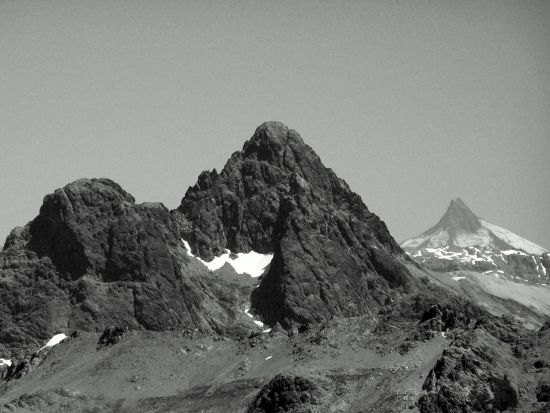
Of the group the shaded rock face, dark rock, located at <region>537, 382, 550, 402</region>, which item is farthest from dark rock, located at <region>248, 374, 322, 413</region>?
dark rock, located at <region>537, 382, 550, 402</region>

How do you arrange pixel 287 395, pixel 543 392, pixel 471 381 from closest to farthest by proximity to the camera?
pixel 543 392
pixel 471 381
pixel 287 395

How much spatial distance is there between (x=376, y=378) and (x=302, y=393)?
1262 cm

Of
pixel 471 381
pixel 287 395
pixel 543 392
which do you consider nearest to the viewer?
pixel 543 392

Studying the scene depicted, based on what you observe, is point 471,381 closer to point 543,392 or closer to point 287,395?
point 543,392

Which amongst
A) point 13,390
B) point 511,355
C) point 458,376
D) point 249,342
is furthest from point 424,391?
point 13,390

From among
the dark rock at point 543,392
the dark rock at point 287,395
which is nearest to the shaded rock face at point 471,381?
the dark rock at point 543,392

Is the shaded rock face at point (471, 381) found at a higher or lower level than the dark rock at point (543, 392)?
higher

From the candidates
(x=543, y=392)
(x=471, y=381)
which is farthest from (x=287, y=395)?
(x=543, y=392)

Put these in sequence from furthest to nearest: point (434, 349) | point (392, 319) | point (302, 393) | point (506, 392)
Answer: point (392, 319)
point (434, 349)
point (302, 393)
point (506, 392)

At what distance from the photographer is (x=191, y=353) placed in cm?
19800

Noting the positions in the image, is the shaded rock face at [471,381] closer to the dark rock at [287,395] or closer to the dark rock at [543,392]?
the dark rock at [543,392]

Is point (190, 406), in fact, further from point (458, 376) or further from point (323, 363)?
point (458, 376)

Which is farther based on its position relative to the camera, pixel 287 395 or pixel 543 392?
pixel 287 395

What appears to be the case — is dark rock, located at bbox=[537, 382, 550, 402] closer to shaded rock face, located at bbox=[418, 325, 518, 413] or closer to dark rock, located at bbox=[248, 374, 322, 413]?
shaded rock face, located at bbox=[418, 325, 518, 413]
